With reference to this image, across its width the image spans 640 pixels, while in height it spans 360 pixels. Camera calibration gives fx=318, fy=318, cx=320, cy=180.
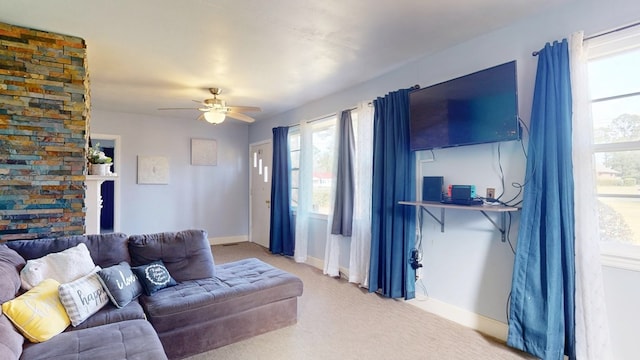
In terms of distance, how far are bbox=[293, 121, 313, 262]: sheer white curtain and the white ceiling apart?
3.28ft

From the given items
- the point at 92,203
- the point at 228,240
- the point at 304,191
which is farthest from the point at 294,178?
the point at 92,203

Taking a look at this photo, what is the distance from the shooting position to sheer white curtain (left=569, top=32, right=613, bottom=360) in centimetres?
204

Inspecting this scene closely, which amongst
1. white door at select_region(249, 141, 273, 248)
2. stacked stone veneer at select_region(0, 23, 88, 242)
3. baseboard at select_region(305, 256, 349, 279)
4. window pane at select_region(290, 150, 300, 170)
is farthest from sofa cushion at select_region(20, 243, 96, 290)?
white door at select_region(249, 141, 273, 248)

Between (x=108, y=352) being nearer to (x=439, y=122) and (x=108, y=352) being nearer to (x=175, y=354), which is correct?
(x=175, y=354)

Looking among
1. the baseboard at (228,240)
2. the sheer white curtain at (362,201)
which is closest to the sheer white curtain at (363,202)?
the sheer white curtain at (362,201)

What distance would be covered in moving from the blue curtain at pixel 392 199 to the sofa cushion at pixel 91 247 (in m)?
2.42

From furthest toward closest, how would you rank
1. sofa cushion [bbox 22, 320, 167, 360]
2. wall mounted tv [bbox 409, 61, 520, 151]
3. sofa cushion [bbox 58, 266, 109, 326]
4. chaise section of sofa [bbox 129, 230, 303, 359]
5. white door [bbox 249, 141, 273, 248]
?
white door [bbox 249, 141, 273, 248] < wall mounted tv [bbox 409, 61, 520, 151] < chaise section of sofa [bbox 129, 230, 303, 359] < sofa cushion [bbox 58, 266, 109, 326] < sofa cushion [bbox 22, 320, 167, 360]

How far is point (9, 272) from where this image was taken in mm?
1889

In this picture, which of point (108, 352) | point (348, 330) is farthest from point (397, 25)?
point (108, 352)

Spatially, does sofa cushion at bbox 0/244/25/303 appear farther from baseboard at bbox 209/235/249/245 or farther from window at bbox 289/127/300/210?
baseboard at bbox 209/235/249/245

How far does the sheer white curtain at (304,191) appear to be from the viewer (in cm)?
489

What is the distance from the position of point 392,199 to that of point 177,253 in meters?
2.14

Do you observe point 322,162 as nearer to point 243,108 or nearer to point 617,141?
point 243,108

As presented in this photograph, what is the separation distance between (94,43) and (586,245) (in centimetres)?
419
